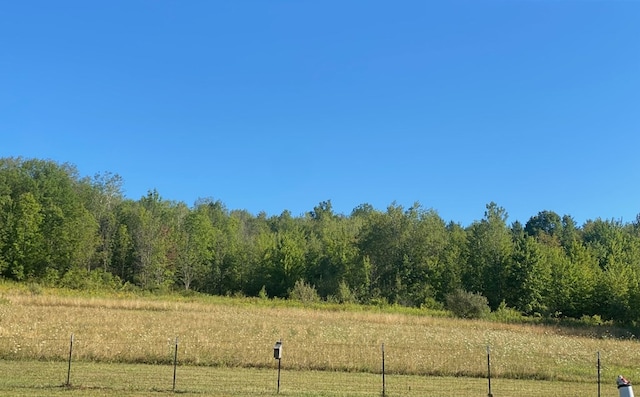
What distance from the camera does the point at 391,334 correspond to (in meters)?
32.1

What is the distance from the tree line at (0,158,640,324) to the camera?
6688 centimetres

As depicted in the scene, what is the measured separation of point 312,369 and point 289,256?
6198 cm

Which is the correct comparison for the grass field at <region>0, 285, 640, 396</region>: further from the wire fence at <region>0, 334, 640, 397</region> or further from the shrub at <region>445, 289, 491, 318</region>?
the shrub at <region>445, 289, 491, 318</region>

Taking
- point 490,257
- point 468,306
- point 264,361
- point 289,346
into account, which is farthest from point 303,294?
point 264,361

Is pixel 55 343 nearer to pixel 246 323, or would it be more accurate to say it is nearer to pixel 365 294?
pixel 246 323

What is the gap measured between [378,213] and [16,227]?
52.0 metres

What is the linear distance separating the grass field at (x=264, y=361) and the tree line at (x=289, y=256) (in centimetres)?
3669

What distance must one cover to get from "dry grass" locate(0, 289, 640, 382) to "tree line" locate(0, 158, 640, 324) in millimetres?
31915

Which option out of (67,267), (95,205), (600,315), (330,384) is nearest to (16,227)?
(67,267)

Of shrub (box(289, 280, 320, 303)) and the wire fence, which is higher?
shrub (box(289, 280, 320, 303))

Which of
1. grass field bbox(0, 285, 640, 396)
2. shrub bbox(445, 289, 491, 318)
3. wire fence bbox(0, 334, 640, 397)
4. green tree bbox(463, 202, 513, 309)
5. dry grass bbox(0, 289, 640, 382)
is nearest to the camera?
grass field bbox(0, 285, 640, 396)

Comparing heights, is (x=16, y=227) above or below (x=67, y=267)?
above

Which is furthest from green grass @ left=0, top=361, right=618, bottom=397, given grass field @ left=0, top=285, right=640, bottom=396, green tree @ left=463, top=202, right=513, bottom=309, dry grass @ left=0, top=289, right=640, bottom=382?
green tree @ left=463, top=202, right=513, bottom=309

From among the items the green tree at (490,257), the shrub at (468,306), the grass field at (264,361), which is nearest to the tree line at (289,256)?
the green tree at (490,257)
